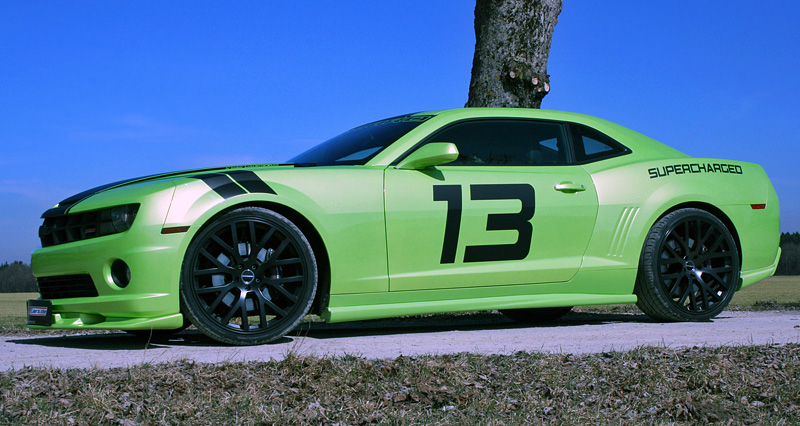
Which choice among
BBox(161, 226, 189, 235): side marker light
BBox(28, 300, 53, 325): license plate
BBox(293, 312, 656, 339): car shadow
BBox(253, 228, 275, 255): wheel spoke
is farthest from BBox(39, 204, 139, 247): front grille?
BBox(293, 312, 656, 339): car shadow

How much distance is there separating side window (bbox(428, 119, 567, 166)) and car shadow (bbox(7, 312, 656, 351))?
4.26 ft

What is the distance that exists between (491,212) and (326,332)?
157cm

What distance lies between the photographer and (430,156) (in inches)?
200

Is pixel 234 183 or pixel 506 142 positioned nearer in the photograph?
pixel 234 183

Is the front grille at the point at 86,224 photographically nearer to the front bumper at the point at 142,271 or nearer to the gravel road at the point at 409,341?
the front bumper at the point at 142,271

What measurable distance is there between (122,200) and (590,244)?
3.29 m

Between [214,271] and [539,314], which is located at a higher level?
[214,271]

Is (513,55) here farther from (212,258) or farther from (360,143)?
(212,258)

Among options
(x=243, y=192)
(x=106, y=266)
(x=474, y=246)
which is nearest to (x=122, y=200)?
(x=106, y=266)

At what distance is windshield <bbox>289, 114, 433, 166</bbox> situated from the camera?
5.47m

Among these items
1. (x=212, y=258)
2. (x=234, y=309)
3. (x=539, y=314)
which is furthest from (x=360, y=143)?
(x=539, y=314)

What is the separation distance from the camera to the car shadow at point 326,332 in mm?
5133

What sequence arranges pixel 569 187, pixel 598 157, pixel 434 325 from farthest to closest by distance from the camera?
pixel 434 325
pixel 598 157
pixel 569 187

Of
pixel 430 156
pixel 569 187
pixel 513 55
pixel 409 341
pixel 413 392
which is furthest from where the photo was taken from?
pixel 513 55
